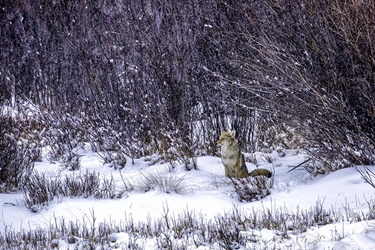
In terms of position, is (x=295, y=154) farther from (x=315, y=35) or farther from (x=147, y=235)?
(x=147, y=235)

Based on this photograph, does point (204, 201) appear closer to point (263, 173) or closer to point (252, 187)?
point (252, 187)

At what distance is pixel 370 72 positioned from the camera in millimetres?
6438

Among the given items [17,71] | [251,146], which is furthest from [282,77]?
[17,71]

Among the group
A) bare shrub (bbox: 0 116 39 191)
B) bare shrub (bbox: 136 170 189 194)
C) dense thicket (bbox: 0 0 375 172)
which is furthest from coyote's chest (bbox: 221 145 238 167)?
bare shrub (bbox: 0 116 39 191)

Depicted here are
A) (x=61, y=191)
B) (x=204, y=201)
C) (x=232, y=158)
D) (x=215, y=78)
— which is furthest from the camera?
(x=215, y=78)

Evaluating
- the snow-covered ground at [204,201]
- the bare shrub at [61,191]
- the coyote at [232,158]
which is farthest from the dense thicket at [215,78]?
the bare shrub at [61,191]

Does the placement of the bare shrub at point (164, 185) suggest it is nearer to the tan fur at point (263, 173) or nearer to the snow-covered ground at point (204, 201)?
the snow-covered ground at point (204, 201)

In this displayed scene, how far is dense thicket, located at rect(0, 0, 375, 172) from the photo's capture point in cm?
680

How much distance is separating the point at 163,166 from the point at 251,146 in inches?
75.8

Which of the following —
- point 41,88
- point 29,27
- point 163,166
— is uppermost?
point 29,27

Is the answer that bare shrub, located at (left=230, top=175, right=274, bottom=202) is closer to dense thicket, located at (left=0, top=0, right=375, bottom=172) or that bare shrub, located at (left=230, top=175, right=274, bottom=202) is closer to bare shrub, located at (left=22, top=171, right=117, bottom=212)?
dense thicket, located at (left=0, top=0, right=375, bottom=172)

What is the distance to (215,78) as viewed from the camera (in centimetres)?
959

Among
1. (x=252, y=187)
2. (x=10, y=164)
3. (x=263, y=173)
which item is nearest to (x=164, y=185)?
(x=252, y=187)

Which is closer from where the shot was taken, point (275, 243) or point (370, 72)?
point (275, 243)
